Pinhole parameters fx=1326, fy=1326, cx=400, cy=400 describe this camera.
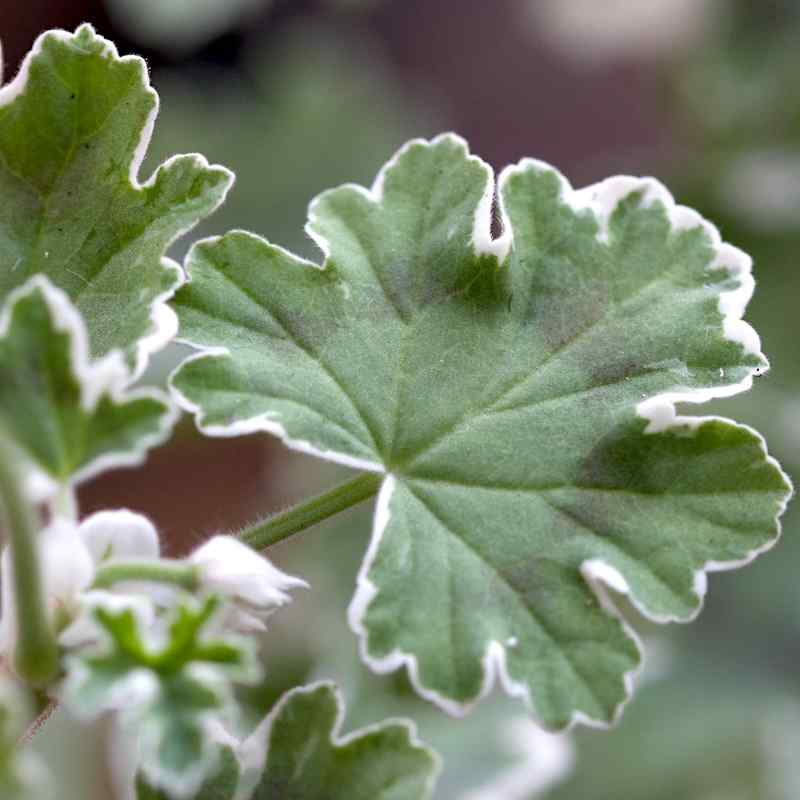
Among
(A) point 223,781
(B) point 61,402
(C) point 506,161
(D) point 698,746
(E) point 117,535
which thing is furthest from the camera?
(C) point 506,161

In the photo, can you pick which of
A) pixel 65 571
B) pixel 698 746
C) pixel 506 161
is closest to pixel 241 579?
pixel 65 571

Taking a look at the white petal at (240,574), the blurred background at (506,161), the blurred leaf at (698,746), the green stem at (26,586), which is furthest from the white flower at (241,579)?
the blurred leaf at (698,746)

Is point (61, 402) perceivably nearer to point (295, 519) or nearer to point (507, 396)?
point (295, 519)

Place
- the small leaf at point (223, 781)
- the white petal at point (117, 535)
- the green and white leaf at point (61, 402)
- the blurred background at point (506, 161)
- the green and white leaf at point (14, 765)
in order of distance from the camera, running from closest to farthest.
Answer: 1. the green and white leaf at point (14, 765)
2. the green and white leaf at point (61, 402)
3. the white petal at point (117, 535)
4. the small leaf at point (223, 781)
5. the blurred background at point (506, 161)

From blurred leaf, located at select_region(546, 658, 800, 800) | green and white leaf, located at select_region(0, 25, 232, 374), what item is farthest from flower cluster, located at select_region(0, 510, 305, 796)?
blurred leaf, located at select_region(546, 658, 800, 800)

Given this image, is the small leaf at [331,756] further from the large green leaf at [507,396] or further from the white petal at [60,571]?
the white petal at [60,571]

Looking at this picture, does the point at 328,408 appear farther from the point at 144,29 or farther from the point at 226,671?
the point at 144,29
